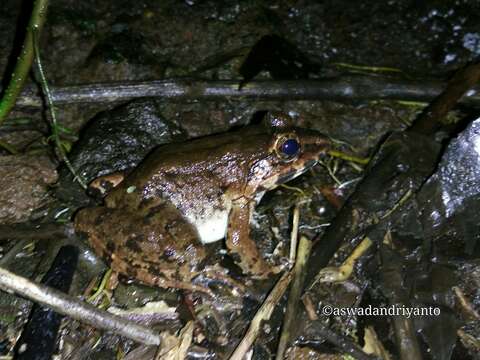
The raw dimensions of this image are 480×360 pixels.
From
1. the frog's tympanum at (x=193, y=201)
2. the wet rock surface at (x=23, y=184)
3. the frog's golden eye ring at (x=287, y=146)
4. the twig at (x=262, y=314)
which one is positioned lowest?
the wet rock surface at (x=23, y=184)

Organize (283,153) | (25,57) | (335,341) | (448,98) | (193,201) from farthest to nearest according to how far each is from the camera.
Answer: (448,98) → (25,57) → (283,153) → (193,201) → (335,341)

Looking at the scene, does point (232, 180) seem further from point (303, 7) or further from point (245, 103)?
point (303, 7)

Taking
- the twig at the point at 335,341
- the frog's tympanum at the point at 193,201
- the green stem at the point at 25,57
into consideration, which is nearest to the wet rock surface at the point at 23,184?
the green stem at the point at 25,57

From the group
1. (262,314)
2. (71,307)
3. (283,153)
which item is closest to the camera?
(71,307)

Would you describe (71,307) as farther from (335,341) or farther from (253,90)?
(253,90)

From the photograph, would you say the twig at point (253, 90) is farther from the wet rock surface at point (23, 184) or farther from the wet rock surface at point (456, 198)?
the wet rock surface at point (456, 198)

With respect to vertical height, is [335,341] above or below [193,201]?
below

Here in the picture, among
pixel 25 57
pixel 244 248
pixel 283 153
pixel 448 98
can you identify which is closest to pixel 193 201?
pixel 244 248

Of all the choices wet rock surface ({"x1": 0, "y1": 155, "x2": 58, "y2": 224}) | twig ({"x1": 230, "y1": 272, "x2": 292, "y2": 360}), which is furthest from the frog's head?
wet rock surface ({"x1": 0, "y1": 155, "x2": 58, "y2": 224})
